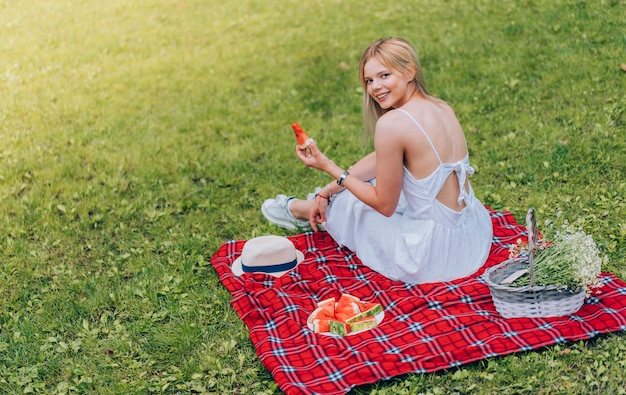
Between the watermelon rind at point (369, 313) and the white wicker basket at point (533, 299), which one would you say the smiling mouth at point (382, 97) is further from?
the watermelon rind at point (369, 313)

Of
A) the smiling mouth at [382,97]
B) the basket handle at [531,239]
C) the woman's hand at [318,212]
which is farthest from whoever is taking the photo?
the woman's hand at [318,212]

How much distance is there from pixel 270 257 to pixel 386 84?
4.86 ft

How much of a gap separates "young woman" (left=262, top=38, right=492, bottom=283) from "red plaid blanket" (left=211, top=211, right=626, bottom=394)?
162 mm

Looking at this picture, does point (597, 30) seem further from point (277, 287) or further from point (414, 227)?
point (277, 287)

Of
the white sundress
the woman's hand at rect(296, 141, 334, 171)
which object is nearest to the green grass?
the white sundress

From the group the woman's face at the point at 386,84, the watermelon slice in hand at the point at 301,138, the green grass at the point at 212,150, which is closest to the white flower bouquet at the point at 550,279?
the green grass at the point at 212,150

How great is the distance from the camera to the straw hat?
202 inches

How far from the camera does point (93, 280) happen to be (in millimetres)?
5414

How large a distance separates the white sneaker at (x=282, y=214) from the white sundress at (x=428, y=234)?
3.06 feet

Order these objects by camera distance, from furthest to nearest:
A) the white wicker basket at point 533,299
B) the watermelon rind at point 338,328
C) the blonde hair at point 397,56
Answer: the blonde hair at point 397,56, the watermelon rind at point 338,328, the white wicker basket at point 533,299

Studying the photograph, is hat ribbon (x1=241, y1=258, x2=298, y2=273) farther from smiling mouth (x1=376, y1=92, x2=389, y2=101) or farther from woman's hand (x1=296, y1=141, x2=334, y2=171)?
smiling mouth (x1=376, y1=92, x2=389, y2=101)

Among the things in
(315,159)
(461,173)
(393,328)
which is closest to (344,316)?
(393,328)

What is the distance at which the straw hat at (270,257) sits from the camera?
5125 millimetres

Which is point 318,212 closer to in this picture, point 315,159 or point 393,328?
point 315,159
